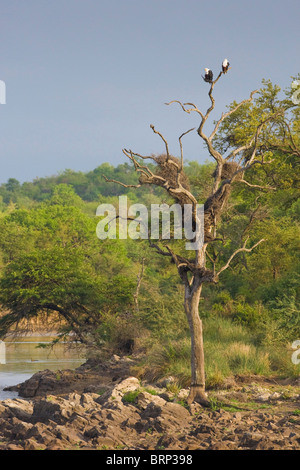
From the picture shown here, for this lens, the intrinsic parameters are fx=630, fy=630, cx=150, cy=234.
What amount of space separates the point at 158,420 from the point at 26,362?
61.9 ft

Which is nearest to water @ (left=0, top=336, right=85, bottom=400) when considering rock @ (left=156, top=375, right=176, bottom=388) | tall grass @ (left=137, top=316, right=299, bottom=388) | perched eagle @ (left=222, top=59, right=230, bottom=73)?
tall grass @ (left=137, top=316, right=299, bottom=388)

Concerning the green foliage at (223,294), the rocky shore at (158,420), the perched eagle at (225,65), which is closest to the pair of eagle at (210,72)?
the perched eagle at (225,65)

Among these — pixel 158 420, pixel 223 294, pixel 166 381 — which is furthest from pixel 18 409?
pixel 223 294

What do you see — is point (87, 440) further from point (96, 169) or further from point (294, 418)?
point (96, 169)

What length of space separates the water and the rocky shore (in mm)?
6237

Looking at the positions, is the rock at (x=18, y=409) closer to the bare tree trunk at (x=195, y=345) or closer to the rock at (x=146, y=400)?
the rock at (x=146, y=400)

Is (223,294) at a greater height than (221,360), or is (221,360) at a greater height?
(223,294)

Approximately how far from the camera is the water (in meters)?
23.1

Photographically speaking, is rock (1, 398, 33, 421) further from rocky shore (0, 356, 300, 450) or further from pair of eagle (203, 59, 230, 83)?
pair of eagle (203, 59, 230, 83)

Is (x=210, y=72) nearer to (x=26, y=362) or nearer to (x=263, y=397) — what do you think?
(x=263, y=397)

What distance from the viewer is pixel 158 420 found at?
11195 millimetres

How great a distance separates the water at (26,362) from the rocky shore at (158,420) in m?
6.24

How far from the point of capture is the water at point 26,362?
23056 millimetres
